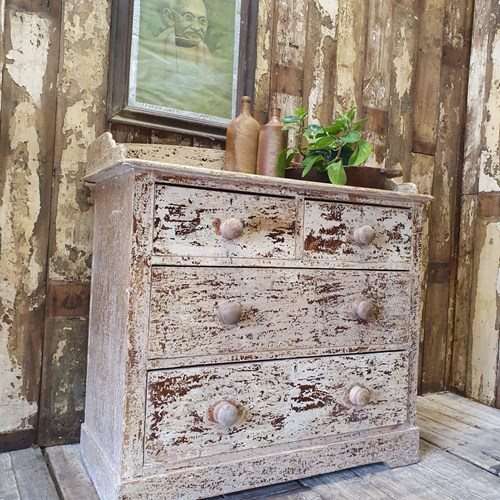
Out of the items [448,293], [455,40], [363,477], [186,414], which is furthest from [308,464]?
[455,40]

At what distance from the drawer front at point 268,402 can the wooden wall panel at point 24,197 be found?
1.96 ft

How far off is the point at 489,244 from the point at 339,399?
51.3 inches

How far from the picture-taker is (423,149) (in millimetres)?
2357

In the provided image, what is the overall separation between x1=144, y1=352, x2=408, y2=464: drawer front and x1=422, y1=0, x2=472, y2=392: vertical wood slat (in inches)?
36.8

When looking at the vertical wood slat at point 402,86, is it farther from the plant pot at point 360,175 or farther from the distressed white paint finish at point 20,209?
the distressed white paint finish at point 20,209

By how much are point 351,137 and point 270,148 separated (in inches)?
10.3

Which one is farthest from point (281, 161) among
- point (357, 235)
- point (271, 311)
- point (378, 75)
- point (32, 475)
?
point (32, 475)

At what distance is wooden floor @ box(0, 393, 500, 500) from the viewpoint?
1.35 m

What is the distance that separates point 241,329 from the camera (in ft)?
4.36

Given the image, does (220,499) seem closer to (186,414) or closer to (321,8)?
(186,414)

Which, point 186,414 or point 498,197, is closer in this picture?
point 186,414

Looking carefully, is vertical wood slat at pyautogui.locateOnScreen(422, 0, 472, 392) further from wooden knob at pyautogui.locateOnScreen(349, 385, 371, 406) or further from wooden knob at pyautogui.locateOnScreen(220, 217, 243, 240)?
wooden knob at pyautogui.locateOnScreen(220, 217, 243, 240)

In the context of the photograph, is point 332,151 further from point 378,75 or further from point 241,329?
point 378,75

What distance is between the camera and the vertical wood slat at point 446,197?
2402mm
